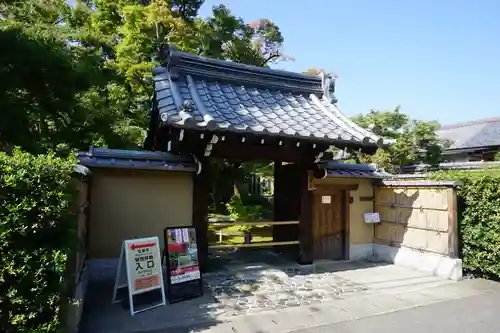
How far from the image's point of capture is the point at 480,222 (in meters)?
7.43

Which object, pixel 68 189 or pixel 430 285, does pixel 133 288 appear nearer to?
pixel 68 189

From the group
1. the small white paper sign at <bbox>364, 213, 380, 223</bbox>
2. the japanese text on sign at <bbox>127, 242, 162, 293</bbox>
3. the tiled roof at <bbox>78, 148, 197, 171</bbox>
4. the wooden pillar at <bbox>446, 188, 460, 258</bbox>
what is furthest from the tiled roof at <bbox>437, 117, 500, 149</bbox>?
the japanese text on sign at <bbox>127, 242, 162, 293</bbox>

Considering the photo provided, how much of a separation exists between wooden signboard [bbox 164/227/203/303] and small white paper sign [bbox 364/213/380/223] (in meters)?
5.20

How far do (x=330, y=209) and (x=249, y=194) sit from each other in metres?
12.2

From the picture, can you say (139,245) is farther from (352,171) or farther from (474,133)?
(474,133)

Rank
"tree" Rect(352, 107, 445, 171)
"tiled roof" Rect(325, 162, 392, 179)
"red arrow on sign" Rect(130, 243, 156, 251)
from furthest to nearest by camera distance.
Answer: "tree" Rect(352, 107, 445, 171)
"tiled roof" Rect(325, 162, 392, 179)
"red arrow on sign" Rect(130, 243, 156, 251)

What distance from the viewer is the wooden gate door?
9.00 meters

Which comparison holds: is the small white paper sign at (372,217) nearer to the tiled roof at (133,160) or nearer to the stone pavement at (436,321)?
the stone pavement at (436,321)

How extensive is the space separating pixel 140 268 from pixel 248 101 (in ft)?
14.3

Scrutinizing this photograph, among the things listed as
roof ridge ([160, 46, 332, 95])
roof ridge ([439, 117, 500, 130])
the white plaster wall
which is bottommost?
the white plaster wall

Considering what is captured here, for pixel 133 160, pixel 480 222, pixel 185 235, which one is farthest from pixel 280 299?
pixel 480 222

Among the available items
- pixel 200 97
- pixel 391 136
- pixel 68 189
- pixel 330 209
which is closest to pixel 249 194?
pixel 391 136

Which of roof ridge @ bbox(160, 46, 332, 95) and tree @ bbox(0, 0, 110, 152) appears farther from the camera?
roof ridge @ bbox(160, 46, 332, 95)

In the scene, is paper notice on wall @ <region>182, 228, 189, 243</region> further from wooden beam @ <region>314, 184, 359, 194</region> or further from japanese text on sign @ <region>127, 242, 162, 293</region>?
wooden beam @ <region>314, 184, 359, 194</region>
